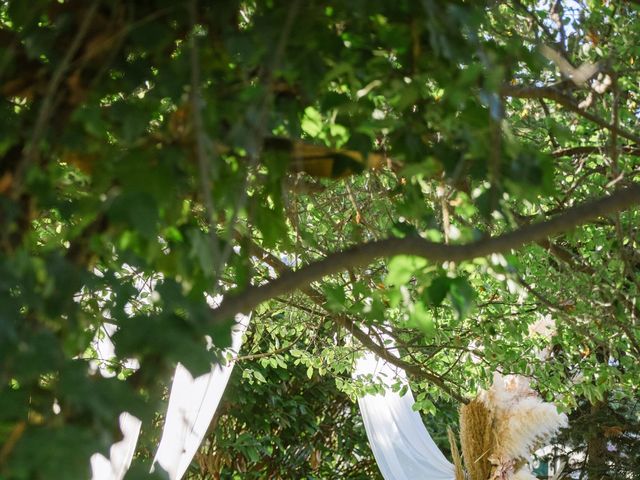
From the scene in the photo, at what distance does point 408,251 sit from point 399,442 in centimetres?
489

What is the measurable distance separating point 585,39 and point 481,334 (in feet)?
3.83

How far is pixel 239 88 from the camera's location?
3.77 feet

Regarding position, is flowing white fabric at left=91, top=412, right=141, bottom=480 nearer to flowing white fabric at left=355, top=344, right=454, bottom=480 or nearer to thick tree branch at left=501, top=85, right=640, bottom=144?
thick tree branch at left=501, top=85, right=640, bottom=144

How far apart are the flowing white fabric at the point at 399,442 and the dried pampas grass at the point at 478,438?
21.9 inches

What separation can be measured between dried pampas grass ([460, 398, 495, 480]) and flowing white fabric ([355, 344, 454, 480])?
556 mm

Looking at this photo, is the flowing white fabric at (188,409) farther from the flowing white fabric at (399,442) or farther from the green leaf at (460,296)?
the green leaf at (460,296)

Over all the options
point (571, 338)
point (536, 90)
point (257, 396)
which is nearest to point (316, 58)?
point (536, 90)

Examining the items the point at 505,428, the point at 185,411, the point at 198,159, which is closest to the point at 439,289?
the point at 198,159

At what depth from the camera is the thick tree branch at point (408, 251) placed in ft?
3.39

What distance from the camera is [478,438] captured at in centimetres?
518

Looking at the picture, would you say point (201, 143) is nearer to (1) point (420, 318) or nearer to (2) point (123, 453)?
(1) point (420, 318)

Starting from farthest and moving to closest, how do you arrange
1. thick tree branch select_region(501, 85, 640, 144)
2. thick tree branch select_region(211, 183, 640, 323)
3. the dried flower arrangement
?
the dried flower arrangement, thick tree branch select_region(501, 85, 640, 144), thick tree branch select_region(211, 183, 640, 323)

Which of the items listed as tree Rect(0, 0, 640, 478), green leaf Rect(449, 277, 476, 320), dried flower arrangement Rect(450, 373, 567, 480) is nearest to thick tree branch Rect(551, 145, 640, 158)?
tree Rect(0, 0, 640, 478)

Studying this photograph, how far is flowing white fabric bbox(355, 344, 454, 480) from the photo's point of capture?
224 inches
